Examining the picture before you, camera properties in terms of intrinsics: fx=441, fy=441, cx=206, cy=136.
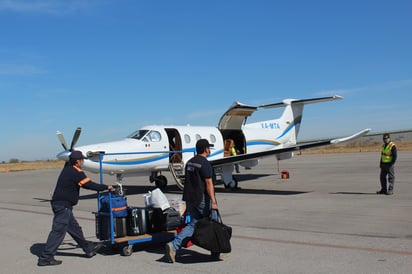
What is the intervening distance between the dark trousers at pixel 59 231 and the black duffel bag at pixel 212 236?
194cm

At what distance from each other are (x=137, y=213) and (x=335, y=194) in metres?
8.43

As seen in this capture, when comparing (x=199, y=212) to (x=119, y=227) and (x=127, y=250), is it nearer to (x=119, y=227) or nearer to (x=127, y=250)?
(x=127, y=250)

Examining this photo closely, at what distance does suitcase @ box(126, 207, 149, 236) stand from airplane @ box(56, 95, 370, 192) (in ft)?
18.5

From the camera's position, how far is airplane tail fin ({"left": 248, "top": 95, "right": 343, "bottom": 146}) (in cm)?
2286

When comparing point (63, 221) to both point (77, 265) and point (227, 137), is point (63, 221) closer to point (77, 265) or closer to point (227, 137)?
point (77, 265)

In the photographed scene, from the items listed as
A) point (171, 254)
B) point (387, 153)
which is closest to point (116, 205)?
point (171, 254)

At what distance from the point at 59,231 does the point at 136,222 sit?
4.11 ft

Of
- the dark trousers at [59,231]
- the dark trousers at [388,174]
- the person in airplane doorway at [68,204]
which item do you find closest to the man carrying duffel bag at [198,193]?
the person in airplane doorway at [68,204]

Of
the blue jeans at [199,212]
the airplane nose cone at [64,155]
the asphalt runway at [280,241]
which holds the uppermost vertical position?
the airplane nose cone at [64,155]

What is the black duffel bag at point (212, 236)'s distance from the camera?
6387 mm

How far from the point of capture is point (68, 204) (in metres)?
7.06

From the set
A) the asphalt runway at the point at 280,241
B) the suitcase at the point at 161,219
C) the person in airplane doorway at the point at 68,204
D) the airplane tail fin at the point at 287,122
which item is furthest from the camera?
the airplane tail fin at the point at 287,122

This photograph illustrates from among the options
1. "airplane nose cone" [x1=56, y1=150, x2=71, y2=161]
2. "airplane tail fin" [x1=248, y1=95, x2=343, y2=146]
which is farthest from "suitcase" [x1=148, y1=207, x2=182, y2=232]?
"airplane tail fin" [x1=248, y1=95, x2=343, y2=146]

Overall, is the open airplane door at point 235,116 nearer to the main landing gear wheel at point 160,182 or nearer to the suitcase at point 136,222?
the main landing gear wheel at point 160,182
